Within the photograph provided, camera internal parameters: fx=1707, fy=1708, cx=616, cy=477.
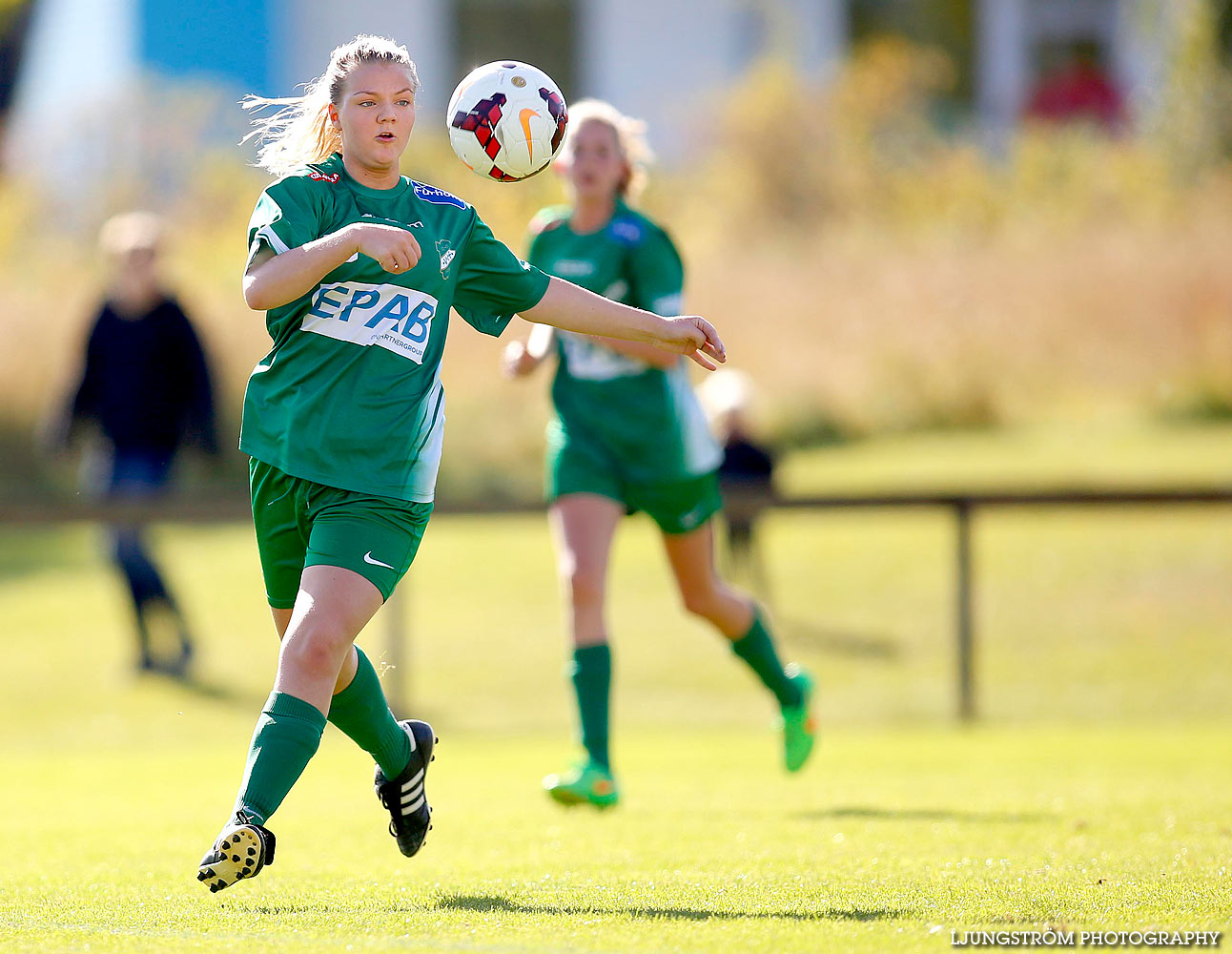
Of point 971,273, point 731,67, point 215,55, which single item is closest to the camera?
point 971,273

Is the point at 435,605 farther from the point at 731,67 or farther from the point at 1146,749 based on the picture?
the point at 731,67

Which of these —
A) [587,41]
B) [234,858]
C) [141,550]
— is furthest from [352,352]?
[587,41]

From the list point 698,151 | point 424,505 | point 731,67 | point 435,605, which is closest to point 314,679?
point 424,505

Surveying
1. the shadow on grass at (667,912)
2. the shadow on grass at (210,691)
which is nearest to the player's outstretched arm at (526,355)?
the shadow on grass at (667,912)

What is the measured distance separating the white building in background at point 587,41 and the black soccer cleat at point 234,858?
2118cm

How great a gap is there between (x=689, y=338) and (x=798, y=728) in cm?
310

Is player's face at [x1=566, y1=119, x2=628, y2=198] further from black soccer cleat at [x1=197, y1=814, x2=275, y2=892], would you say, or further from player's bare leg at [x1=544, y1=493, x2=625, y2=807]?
black soccer cleat at [x1=197, y1=814, x2=275, y2=892]

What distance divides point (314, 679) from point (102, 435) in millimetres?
7672

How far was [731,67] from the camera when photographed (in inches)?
1163

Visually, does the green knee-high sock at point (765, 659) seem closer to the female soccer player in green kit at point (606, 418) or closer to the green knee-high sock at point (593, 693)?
the female soccer player in green kit at point (606, 418)

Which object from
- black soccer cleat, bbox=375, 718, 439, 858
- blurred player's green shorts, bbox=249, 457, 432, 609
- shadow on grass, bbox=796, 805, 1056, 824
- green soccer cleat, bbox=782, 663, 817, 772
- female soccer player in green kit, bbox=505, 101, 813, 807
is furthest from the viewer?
green soccer cleat, bbox=782, 663, 817, 772

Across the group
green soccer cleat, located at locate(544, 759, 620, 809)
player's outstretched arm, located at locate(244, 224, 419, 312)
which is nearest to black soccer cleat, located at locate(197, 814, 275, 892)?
player's outstretched arm, located at locate(244, 224, 419, 312)

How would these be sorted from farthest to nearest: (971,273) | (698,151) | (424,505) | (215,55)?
(215,55)
(698,151)
(971,273)
(424,505)

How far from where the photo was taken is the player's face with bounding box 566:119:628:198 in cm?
657
